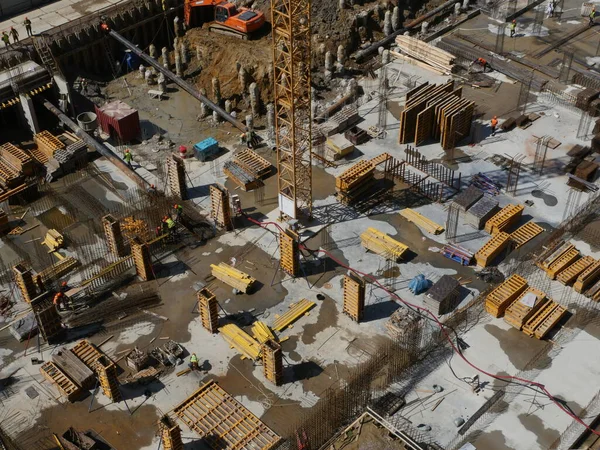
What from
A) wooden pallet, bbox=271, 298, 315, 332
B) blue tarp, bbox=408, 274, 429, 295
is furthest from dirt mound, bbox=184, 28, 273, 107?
blue tarp, bbox=408, 274, 429, 295

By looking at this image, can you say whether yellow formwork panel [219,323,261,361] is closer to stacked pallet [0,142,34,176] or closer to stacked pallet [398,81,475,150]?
stacked pallet [0,142,34,176]

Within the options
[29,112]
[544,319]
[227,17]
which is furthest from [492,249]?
[29,112]

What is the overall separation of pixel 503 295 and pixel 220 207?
17.2m

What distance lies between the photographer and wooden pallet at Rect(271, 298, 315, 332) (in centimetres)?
4075

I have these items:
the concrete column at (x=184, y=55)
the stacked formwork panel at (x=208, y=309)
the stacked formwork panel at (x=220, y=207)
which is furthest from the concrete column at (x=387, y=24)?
the stacked formwork panel at (x=208, y=309)

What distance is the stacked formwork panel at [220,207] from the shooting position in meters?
45.3

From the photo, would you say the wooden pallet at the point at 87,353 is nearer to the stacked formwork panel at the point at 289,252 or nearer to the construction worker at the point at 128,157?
the stacked formwork panel at the point at 289,252

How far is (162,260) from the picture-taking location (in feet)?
147

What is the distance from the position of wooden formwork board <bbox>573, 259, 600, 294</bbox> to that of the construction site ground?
0.50 m

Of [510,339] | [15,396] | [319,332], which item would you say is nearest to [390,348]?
[319,332]

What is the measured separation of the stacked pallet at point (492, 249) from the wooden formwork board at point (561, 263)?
289 cm

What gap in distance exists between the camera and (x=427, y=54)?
60531mm

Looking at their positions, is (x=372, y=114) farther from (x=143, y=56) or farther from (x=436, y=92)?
(x=143, y=56)

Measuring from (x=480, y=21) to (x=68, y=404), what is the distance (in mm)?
48322
